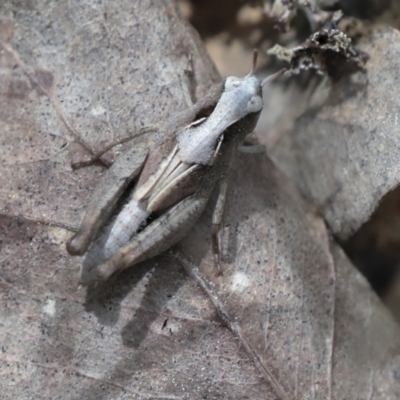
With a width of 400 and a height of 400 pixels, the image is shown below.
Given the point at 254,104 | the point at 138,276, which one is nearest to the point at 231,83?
the point at 254,104

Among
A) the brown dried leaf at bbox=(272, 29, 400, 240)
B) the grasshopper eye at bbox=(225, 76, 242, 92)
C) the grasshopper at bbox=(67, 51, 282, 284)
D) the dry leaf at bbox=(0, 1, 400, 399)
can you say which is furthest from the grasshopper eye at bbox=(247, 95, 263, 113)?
the brown dried leaf at bbox=(272, 29, 400, 240)

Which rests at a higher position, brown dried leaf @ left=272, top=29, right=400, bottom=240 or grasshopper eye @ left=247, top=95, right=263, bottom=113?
grasshopper eye @ left=247, top=95, right=263, bottom=113

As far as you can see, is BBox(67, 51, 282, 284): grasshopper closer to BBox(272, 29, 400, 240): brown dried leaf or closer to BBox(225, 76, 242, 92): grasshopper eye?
BBox(225, 76, 242, 92): grasshopper eye

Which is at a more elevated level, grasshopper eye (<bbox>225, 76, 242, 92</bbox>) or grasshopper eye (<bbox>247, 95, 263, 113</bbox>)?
grasshopper eye (<bbox>225, 76, 242, 92</bbox>)

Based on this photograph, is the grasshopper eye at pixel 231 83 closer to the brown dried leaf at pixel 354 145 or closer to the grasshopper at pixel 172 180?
the grasshopper at pixel 172 180

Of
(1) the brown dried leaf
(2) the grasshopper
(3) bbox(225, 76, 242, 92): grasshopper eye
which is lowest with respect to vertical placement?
(1) the brown dried leaf

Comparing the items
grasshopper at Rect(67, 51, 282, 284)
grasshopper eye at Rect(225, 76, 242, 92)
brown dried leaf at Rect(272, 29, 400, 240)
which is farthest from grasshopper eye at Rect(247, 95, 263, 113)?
brown dried leaf at Rect(272, 29, 400, 240)

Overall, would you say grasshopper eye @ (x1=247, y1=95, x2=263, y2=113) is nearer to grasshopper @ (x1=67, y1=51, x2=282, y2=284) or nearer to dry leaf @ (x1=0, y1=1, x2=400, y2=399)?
grasshopper @ (x1=67, y1=51, x2=282, y2=284)

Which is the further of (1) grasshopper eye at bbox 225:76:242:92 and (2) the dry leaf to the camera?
(1) grasshopper eye at bbox 225:76:242:92

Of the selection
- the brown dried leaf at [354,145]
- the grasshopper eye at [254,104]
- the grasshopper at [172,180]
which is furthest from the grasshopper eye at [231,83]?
the brown dried leaf at [354,145]
